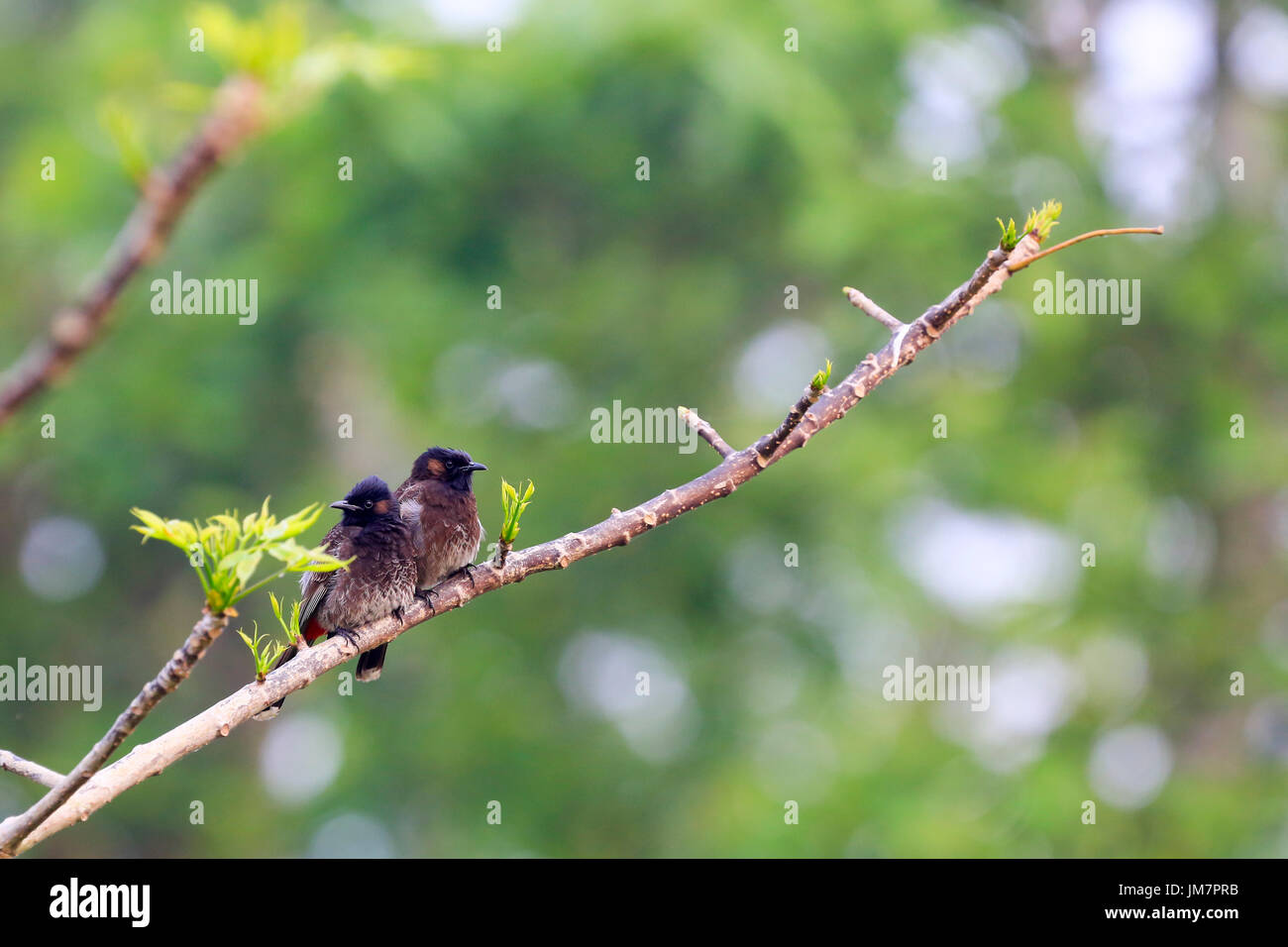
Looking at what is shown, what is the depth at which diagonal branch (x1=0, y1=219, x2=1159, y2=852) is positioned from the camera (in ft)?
7.89

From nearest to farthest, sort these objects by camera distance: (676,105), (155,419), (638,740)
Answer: (676,105) < (155,419) < (638,740)

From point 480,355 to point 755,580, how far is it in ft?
12.1

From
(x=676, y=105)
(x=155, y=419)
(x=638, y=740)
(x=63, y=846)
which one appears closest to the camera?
(x=676, y=105)

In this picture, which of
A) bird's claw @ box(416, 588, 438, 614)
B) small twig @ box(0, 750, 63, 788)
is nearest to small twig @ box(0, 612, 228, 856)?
small twig @ box(0, 750, 63, 788)

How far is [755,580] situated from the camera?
1304 cm

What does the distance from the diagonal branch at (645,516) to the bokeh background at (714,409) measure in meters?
8.39

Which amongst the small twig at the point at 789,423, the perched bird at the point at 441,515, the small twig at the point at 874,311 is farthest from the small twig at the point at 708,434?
the perched bird at the point at 441,515

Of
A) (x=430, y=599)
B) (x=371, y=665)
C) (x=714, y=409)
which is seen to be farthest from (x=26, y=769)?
(x=714, y=409)

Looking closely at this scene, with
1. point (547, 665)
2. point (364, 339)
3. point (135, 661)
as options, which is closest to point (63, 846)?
point (135, 661)

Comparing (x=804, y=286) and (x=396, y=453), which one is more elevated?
(x=804, y=286)

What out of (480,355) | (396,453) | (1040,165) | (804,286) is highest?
(1040,165)

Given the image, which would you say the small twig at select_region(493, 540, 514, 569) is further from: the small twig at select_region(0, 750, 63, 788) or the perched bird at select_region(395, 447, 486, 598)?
the perched bird at select_region(395, 447, 486, 598)

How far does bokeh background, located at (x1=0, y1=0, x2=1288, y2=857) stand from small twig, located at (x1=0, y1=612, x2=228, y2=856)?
953 centimetres

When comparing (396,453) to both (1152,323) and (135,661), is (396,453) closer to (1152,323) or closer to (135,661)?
(135,661)
